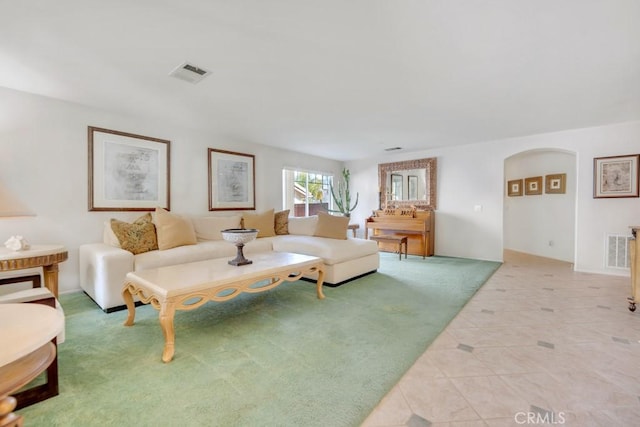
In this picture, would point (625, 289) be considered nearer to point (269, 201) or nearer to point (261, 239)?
point (261, 239)

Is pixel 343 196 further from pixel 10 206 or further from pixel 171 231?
pixel 10 206

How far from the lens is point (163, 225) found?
135 inches

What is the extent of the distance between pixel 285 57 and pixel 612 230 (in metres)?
5.22

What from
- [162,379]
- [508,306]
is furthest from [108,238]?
[508,306]

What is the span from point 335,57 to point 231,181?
3230mm

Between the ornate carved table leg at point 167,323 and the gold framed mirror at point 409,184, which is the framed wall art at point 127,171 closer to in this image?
the ornate carved table leg at point 167,323

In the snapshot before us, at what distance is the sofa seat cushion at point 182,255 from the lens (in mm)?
2879

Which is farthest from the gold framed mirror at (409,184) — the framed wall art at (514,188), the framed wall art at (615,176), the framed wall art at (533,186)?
the framed wall art at (615,176)

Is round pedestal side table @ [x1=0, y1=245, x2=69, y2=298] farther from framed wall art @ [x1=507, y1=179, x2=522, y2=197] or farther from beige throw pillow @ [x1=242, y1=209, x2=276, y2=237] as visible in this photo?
framed wall art @ [x1=507, y1=179, x2=522, y2=197]

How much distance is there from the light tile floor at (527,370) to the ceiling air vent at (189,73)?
111 inches

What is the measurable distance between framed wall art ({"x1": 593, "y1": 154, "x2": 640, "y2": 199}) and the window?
4.91 meters

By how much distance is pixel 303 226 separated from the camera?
4.83 metres

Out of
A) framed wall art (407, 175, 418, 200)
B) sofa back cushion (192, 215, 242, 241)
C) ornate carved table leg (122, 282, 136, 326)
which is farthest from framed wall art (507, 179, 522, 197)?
ornate carved table leg (122, 282, 136, 326)

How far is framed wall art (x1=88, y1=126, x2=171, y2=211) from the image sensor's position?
341 centimetres
